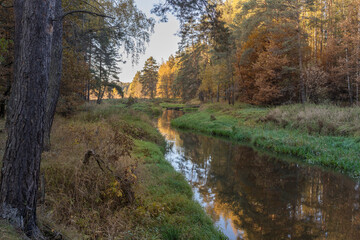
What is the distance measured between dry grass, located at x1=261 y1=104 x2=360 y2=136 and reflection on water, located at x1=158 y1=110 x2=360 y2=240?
4312 millimetres

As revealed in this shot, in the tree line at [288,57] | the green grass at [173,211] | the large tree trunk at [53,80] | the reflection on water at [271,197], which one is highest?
Answer: the tree line at [288,57]

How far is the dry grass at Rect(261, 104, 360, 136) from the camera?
12711mm

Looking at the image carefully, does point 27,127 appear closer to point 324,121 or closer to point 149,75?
point 324,121

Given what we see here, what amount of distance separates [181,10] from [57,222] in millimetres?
7079

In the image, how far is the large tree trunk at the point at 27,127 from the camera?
9.12 feet

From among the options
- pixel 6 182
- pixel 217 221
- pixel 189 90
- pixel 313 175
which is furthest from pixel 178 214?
pixel 189 90

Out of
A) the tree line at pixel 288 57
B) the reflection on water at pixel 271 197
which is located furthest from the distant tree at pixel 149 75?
the reflection on water at pixel 271 197

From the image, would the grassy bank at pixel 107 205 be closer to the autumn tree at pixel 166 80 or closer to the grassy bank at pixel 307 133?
the grassy bank at pixel 307 133

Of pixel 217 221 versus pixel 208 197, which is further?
pixel 208 197

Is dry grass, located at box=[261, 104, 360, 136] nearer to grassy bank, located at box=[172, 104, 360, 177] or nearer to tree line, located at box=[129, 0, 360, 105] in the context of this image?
grassy bank, located at box=[172, 104, 360, 177]

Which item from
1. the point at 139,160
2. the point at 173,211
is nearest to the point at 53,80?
the point at 139,160

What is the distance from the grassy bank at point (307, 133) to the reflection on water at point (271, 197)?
1.11 meters

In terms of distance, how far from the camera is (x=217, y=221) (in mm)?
6004

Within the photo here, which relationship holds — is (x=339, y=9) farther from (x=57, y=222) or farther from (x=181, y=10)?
(x=57, y=222)
